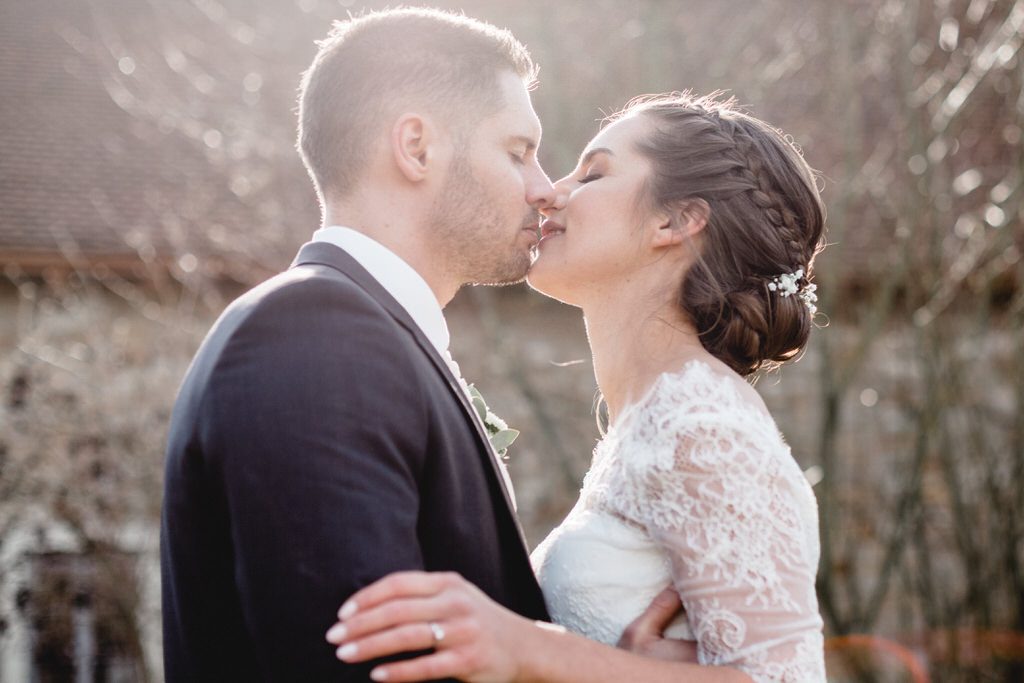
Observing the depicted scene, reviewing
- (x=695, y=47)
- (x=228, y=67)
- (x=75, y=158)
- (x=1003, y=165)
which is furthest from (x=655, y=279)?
(x=75, y=158)

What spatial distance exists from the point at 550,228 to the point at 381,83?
707 millimetres

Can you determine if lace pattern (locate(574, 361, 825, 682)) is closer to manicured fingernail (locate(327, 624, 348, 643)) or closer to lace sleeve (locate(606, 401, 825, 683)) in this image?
lace sleeve (locate(606, 401, 825, 683))

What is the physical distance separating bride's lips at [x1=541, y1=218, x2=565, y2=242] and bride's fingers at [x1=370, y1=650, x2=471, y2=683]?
145 cm

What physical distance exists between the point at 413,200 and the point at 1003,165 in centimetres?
675

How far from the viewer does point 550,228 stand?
8.94ft

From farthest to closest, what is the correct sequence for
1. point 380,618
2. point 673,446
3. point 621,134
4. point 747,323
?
point 621,134
point 747,323
point 673,446
point 380,618

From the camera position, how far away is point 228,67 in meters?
8.23

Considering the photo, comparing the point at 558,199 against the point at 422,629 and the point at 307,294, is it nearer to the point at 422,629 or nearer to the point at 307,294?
the point at 307,294

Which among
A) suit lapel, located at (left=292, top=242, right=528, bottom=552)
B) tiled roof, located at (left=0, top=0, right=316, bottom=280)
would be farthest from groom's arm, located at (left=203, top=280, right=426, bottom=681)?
tiled roof, located at (left=0, top=0, right=316, bottom=280)

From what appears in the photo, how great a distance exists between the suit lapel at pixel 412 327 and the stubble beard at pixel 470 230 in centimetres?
37

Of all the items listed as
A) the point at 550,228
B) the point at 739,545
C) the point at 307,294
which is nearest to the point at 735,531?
the point at 739,545

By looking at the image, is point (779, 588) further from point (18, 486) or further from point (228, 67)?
point (228, 67)

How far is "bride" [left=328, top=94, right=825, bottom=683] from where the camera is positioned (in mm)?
1581

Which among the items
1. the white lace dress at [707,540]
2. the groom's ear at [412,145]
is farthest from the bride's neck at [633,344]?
the groom's ear at [412,145]
